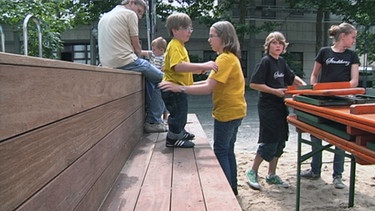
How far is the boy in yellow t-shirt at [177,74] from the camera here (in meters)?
3.10

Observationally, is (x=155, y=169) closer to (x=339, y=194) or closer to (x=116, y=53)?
(x=116, y=53)

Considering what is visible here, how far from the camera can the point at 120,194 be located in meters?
2.10

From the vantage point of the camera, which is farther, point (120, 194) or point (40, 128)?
point (120, 194)

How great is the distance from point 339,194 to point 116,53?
2760mm

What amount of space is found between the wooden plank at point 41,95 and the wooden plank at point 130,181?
0.56 metres

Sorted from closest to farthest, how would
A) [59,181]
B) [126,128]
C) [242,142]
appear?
[59,181] → [126,128] → [242,142]

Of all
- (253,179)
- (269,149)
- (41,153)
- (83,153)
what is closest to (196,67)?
(269,149)

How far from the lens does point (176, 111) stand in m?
3.30

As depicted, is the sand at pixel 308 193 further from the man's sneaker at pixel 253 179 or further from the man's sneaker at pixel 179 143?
the man's sneaker at pixel 179 143

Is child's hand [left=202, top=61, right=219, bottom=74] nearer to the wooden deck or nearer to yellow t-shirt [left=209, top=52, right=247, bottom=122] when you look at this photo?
yellow t-shirt [left=209, top=52, right=247, bottom=122]

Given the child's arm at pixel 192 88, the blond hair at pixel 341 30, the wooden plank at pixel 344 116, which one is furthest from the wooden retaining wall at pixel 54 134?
the blond hair at pixel 341 30

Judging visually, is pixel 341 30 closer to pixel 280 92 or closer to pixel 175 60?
pixel 280 92

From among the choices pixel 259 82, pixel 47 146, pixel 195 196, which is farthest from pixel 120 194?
pixel 259 82

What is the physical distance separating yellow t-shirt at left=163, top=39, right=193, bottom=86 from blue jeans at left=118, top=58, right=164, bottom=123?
0.65 m
